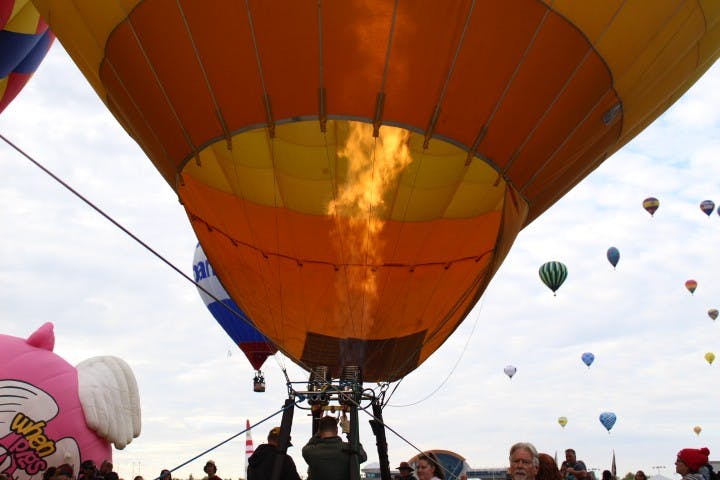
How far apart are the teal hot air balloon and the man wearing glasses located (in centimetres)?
1926

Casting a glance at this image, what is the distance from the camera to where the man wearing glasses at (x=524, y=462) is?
2.89 m

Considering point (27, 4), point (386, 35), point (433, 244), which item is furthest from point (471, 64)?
point (27, 4)

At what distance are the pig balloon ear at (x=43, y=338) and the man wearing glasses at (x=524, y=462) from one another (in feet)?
22.9

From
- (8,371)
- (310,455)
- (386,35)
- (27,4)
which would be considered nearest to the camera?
(310,455)

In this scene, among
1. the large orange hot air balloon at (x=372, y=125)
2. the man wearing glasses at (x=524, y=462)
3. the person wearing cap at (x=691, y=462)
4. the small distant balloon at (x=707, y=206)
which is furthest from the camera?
the small distant balloon at (x=707, y=206)

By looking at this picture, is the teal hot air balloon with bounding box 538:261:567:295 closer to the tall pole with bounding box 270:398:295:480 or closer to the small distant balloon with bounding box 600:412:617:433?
the small distant balloon with bounding box 600:412:617:433

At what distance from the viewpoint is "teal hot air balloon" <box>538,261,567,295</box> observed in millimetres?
21625

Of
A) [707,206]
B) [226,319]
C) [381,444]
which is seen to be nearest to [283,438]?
[381,444]

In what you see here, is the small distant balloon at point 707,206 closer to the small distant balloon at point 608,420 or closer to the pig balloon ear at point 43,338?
the small distant balloon at point 608,420

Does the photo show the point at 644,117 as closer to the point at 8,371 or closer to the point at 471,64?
the point at 471,64

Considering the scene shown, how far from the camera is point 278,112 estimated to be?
5.85 meters

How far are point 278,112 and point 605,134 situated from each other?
2.74 meters

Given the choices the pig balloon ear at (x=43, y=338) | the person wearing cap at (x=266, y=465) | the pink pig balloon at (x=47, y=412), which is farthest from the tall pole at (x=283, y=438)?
the pig balloon ear at (x=43, y=338)

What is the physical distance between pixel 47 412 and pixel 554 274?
16.2m
